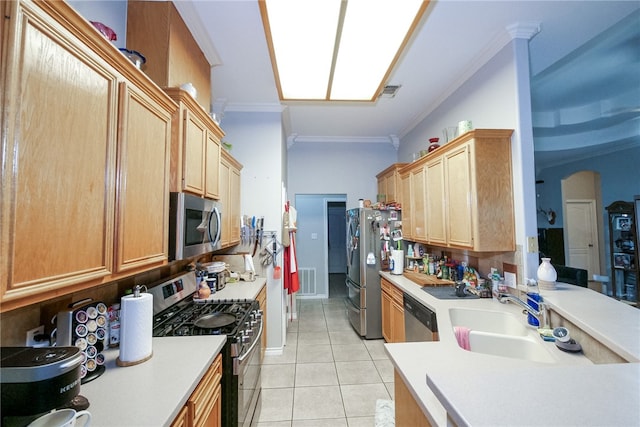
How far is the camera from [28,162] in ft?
2.30

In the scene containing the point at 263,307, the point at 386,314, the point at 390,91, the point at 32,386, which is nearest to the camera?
the point at 32,386

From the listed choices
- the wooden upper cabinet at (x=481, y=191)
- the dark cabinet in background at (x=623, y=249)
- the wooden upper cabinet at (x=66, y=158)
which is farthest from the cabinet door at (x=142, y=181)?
the dark cabinet in background at (x=623, y=249)

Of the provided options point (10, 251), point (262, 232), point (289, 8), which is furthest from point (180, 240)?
point (262, 232)

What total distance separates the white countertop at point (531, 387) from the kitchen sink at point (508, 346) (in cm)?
19

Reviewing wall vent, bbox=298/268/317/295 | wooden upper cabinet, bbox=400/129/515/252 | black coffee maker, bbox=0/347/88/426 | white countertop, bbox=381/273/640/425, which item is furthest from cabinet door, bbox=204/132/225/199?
wall vent, bbox=298/268/317/295

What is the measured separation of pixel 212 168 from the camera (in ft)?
6.80

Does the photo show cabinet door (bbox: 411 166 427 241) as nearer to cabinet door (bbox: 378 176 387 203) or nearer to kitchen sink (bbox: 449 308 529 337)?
cabinet door (bbox: 378 176 387 203)

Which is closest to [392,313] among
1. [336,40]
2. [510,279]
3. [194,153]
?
[510,279]

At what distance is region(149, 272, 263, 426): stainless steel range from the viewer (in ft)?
4.75

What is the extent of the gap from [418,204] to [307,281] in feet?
9.58

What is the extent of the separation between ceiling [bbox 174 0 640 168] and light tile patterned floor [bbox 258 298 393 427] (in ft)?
8.72

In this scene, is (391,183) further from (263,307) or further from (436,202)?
(263,307)

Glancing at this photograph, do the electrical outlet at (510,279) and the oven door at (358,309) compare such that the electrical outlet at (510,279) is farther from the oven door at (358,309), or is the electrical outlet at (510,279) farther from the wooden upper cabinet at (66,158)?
the wooden upper cabinet at (66,158)

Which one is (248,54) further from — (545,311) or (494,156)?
(545,311)
